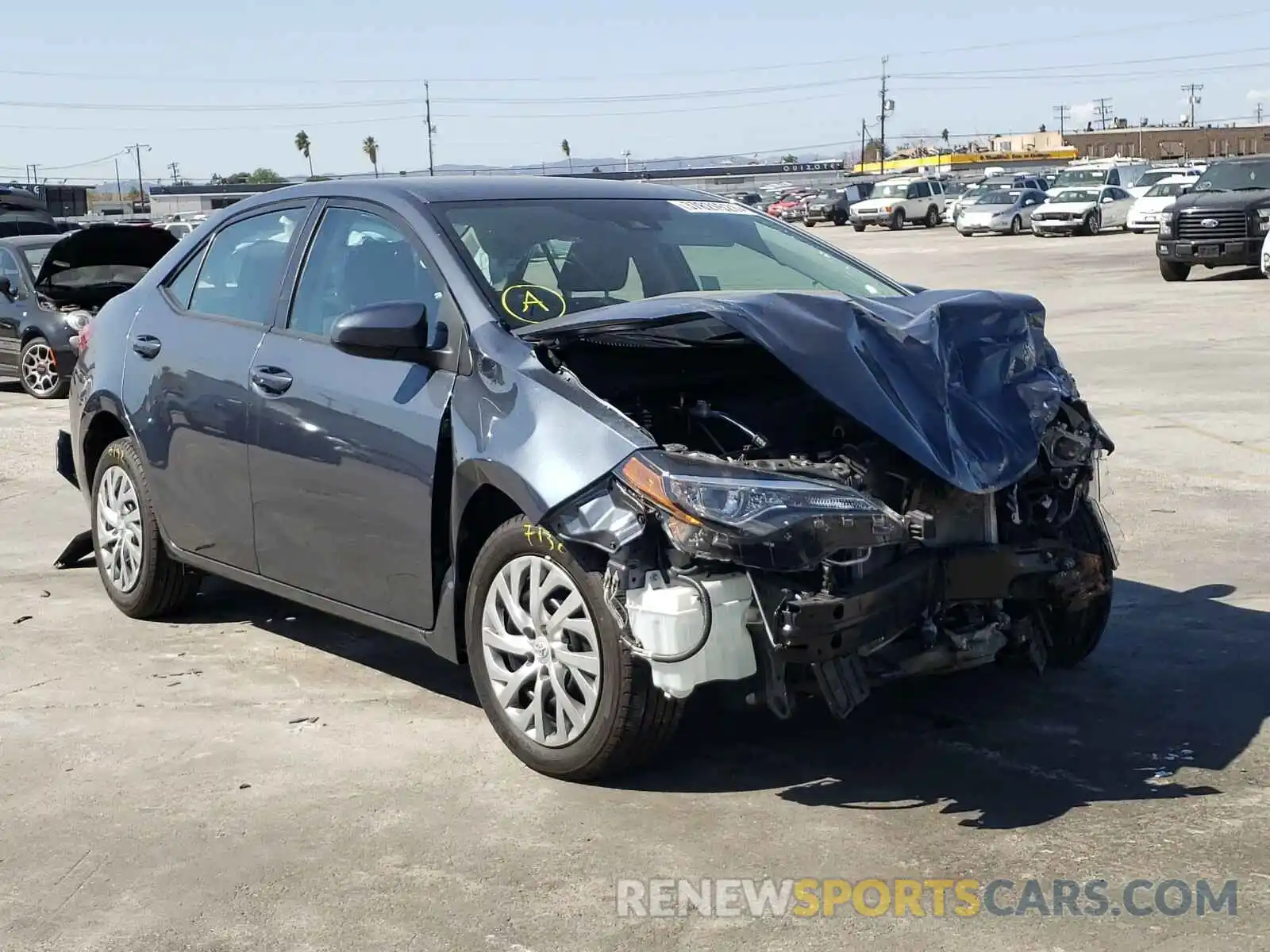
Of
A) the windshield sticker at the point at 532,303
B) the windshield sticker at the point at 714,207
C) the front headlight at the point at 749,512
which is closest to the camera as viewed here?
the front headlight at the point at 749,512

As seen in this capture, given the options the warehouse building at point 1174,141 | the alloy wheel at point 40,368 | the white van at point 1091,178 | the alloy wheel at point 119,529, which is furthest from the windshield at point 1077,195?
the warehouse building at point 1174,141

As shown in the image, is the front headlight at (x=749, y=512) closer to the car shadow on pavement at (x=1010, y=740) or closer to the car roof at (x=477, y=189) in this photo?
the car shadow on pavement at (x=1010, y=740)

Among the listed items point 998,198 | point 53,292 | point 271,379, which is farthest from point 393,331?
point 998,198

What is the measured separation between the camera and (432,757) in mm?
4891

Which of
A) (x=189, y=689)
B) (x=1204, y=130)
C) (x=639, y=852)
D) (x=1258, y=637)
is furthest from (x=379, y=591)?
(x=1204, y=130)

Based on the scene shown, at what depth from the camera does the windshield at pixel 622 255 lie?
519 cm

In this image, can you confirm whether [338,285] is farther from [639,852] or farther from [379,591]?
[639,852]

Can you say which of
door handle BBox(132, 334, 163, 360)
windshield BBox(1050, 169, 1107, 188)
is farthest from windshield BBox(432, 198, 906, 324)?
windshield BBox(1050, 169, 1107, 188)

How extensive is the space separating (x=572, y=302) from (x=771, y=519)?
1.35 meters

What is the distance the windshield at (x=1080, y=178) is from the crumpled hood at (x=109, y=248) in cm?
3842

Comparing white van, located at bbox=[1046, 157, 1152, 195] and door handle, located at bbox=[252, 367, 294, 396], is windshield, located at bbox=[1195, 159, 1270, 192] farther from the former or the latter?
door handle, located at bbox=[252, 367, 294, 396]

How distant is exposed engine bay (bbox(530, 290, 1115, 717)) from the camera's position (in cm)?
419

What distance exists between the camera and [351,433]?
5160 mm

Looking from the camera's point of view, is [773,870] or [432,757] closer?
[773,870]
